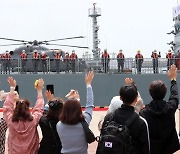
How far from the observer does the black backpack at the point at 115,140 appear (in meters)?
4.50

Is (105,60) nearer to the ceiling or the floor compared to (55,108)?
nearer to the ceiling

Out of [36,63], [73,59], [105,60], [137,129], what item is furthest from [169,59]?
[137,129]

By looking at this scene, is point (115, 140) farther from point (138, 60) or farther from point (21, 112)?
point (138, 60)

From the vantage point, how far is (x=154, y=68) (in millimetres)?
26938

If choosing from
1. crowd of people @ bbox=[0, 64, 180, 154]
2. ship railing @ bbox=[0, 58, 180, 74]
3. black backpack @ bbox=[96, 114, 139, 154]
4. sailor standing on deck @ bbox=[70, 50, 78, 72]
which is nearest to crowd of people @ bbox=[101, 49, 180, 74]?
ship railing @ bbox=[0, 58, 180, 74]

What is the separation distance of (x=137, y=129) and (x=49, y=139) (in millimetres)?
1361

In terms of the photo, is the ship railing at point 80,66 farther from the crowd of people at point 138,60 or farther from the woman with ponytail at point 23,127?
the woman with ponytail at point 23,127

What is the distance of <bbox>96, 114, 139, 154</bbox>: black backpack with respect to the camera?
14.8 ft

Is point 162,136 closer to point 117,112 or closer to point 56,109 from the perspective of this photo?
point 117,112

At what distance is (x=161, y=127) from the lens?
5168 millimetres

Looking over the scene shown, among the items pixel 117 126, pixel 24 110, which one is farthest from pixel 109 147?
pixel 24 110

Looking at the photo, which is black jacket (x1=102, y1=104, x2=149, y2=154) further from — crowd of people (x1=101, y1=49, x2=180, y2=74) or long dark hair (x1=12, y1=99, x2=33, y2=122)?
crowd of people (x1=101, y1=49, x2=180, y2=74)

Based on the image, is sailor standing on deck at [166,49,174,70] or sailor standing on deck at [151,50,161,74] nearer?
sailor standing on deck at [151,50,161,74]

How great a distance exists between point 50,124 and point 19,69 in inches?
848
